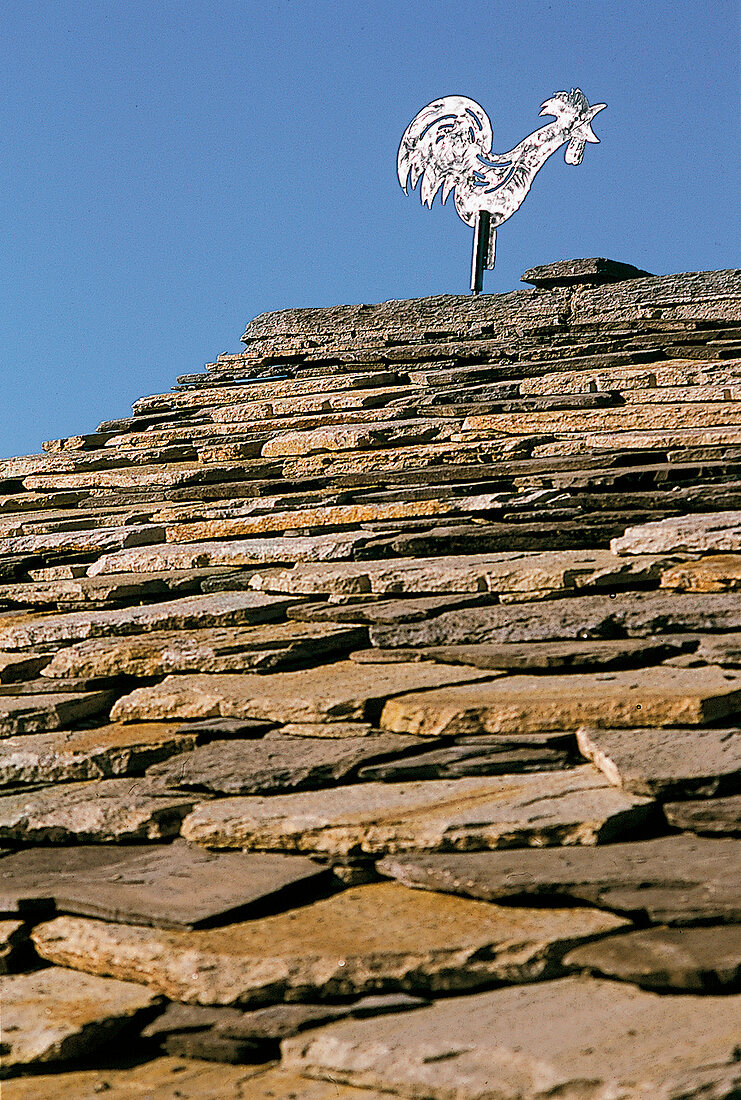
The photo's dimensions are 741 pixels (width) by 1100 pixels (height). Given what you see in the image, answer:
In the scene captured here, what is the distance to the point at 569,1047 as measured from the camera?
144 centimetres

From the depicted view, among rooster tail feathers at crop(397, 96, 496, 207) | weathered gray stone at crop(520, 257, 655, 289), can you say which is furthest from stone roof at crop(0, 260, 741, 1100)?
rooster tail feathers at crop(397, 96, 496, 207)

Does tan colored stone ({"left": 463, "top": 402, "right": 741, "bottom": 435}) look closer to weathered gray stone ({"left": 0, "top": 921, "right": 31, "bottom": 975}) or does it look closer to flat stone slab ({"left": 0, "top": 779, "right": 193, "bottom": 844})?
flat stone slab ({"left": 0, "top": 779, "right": 193, "bottom": 844})

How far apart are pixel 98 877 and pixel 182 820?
208mm

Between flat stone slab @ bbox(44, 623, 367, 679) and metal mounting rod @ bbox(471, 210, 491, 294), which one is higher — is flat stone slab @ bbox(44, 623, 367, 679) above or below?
below

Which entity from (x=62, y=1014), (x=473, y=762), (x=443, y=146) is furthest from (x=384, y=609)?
(x=443, y=146)

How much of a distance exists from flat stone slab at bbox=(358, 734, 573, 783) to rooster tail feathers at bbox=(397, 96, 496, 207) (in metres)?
5.20

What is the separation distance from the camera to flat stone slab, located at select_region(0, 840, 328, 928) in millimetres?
1910

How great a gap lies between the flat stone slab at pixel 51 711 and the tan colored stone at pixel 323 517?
3.72ft

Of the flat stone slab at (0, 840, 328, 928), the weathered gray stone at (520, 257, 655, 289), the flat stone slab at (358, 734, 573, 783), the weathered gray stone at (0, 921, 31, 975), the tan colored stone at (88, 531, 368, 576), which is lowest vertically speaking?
the weathered gray stone at (0, 921, 31, 975)

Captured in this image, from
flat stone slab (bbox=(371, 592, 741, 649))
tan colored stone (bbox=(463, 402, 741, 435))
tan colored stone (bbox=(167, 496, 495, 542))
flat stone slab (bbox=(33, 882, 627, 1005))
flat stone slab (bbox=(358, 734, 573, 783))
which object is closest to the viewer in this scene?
flat stone slab (bbox=(33, 882, 627, 1005))

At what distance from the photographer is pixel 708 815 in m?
1.89

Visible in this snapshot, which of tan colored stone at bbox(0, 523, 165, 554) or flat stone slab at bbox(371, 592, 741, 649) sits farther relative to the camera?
tan colored stone at bbox(0, 523, 165, 554)

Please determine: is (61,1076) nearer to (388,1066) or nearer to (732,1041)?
(388,1066)

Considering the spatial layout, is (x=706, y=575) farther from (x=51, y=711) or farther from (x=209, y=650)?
(x=51, y=711)
